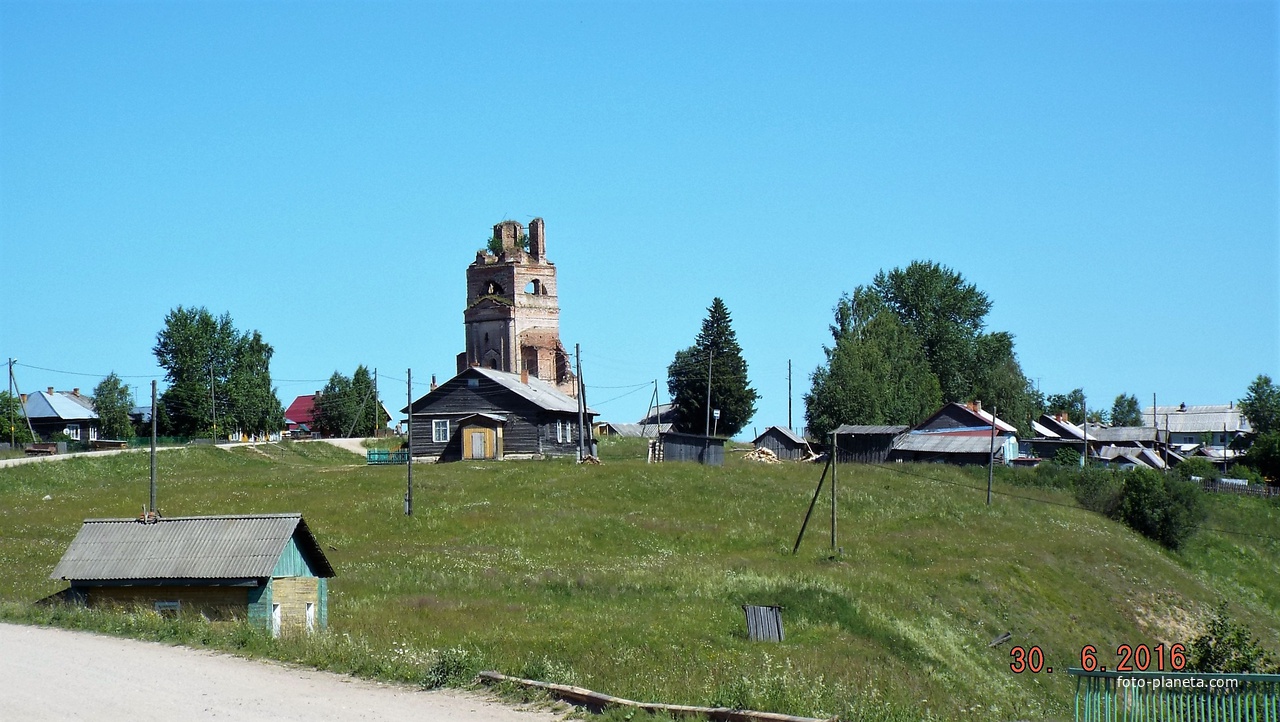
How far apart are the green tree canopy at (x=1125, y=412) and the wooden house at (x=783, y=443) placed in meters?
92.1

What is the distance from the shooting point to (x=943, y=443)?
253ft

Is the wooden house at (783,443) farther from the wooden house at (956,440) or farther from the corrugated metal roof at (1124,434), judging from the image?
the corrugated metal roof at (1124,434)

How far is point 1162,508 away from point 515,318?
47570mm

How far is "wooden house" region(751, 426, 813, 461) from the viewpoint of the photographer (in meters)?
80.7

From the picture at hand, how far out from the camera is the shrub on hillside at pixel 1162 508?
58.1 metres

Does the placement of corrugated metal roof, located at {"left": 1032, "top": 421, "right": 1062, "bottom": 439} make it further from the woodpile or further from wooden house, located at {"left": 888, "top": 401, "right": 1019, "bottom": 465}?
the woodpile

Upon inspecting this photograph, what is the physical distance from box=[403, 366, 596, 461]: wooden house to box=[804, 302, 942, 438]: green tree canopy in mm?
29832

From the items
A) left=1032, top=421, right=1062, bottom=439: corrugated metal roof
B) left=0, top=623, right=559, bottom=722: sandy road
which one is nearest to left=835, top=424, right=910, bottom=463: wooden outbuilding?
left=1032, top=421, right=1062, bottom=439: corrugated metal roof

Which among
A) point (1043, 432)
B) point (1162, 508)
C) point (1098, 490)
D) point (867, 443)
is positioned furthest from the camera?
point (1043, 432)

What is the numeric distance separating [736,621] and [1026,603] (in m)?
13.8

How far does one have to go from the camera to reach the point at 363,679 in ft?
59.9

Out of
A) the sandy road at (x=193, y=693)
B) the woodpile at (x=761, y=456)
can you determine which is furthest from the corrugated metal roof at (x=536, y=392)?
the sandy road at (x=193, y=693)

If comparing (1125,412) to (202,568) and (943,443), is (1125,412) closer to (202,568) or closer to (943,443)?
(943,443)

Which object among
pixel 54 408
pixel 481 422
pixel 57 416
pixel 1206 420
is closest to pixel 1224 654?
pixel 481 422
